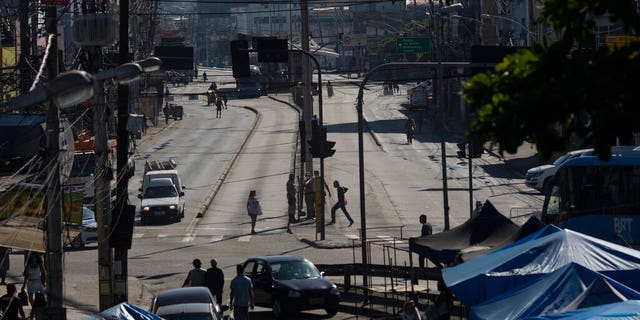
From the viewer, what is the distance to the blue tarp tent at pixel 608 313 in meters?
12.4

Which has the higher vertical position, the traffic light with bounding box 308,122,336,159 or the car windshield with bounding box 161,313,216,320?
the traffic light with bounding box 308,122,336,159

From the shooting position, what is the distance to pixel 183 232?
41062mm

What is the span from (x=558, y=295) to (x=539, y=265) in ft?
5.67

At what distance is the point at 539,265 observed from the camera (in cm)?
1628

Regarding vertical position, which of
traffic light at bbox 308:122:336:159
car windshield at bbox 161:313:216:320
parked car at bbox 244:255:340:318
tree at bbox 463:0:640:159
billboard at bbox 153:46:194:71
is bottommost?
parked car at bbox 244:255:340:318

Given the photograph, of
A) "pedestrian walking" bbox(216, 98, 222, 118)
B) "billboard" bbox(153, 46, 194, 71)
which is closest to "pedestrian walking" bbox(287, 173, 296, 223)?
"billboard" bbox(153, 46, 194, 71)

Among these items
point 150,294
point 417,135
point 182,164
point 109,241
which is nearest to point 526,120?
point 109,241

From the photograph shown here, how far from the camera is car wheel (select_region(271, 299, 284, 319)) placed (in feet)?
80.2

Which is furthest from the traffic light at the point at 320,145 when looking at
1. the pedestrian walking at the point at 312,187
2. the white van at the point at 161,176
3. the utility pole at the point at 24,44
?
the utility pole at the point at 24,44

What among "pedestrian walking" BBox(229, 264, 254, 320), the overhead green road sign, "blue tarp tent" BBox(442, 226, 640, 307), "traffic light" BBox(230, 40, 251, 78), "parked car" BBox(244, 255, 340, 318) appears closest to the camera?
"blue tarp tent" BBox(442, 226, 640, 307)

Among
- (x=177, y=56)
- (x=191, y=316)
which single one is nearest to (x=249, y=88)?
(x=177, y=56)

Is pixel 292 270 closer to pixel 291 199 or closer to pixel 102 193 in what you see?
pixel 102 193

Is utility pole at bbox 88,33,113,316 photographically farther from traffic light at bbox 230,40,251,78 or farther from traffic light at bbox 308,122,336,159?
traffic light at bbox 308,122,336,159

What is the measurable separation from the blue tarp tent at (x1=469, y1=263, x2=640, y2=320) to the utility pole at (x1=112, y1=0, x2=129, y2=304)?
8.85 meters
